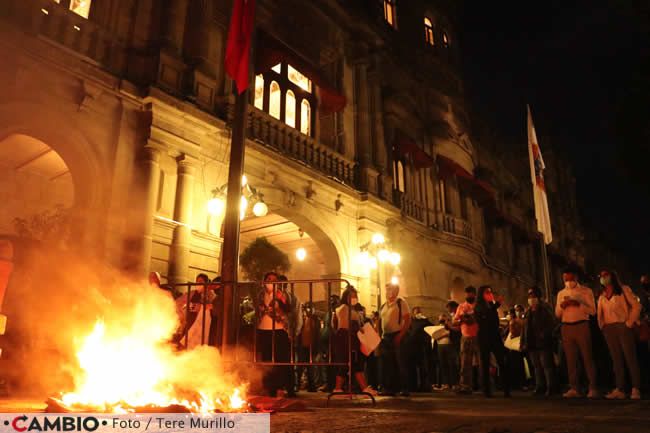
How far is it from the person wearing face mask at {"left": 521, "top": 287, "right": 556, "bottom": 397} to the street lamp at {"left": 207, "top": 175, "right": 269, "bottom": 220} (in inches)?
208

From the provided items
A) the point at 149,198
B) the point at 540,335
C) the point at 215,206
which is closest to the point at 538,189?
the point at 540,335

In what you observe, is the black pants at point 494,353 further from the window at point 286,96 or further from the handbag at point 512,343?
the window at point 286,96

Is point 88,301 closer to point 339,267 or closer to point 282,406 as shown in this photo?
point 282,406

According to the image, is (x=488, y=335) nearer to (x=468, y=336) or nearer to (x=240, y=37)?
(x=468, y=336)

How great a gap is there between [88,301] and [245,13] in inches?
192

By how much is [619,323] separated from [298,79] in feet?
37.6

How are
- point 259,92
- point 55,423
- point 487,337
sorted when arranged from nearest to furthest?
A: point 55,423 < point 487,337 < point 259,92

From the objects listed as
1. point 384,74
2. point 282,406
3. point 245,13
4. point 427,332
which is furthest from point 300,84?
point 282,406

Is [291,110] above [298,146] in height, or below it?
above

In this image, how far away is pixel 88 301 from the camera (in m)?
7.69

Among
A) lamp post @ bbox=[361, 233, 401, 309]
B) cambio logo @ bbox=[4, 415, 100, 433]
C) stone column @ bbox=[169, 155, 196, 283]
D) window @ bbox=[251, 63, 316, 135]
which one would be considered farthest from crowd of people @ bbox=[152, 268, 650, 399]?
window @ bbox=[251, 63, 316, 135]

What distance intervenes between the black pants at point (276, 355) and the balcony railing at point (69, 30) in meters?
6.51

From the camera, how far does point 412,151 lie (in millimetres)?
18469

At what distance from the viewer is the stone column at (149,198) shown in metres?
9.59
